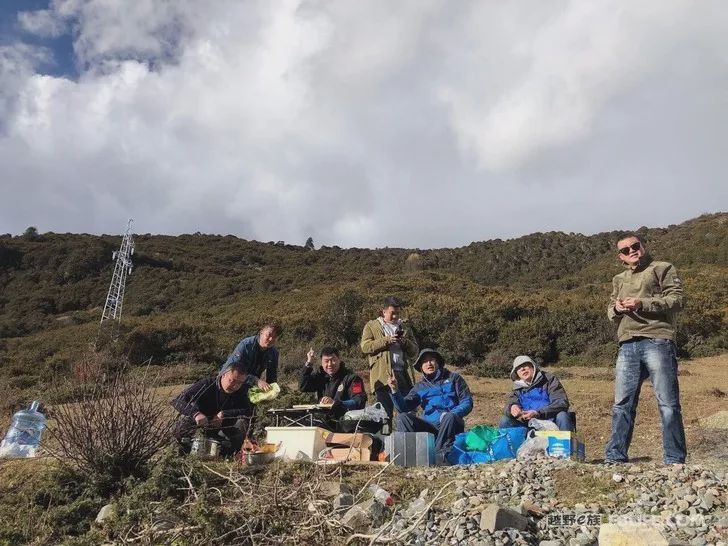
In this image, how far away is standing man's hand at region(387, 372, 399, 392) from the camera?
643cm

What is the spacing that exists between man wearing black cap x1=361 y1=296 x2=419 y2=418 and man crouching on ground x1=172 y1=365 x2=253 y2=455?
4.49 ft

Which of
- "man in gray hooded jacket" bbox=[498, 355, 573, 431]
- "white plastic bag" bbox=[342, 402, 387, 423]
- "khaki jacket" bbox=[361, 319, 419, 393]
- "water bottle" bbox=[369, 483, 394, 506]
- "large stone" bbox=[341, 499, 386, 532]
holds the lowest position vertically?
"large stone" bbox=[341, 499, 386, 532]

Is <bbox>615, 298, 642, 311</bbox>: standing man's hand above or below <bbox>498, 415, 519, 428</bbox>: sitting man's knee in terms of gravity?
above

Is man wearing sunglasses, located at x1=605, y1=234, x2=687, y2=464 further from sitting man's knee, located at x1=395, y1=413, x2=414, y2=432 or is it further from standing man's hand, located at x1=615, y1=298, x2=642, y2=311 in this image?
sitting man's knee, located at x1=395, y1=413, x2=414, y2=432

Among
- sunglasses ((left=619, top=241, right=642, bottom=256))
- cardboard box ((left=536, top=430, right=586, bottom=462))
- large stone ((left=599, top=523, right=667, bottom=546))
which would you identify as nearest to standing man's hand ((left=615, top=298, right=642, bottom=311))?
sunglasses ((left=619, top=241, right=642, bottom=256))

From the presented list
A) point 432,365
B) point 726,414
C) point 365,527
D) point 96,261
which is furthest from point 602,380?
point 96,261

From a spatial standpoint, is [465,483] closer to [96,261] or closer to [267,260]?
[96,261]

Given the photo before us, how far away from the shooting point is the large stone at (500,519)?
11.4 feet

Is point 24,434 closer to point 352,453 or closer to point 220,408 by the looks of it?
point 220,408

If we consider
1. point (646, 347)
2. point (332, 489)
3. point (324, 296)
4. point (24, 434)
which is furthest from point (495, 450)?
point (324, 296)

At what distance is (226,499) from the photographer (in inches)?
152

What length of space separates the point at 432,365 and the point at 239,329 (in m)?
Result: 18.5

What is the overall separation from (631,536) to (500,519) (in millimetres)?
698

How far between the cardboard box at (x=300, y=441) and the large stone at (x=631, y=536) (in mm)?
2326
